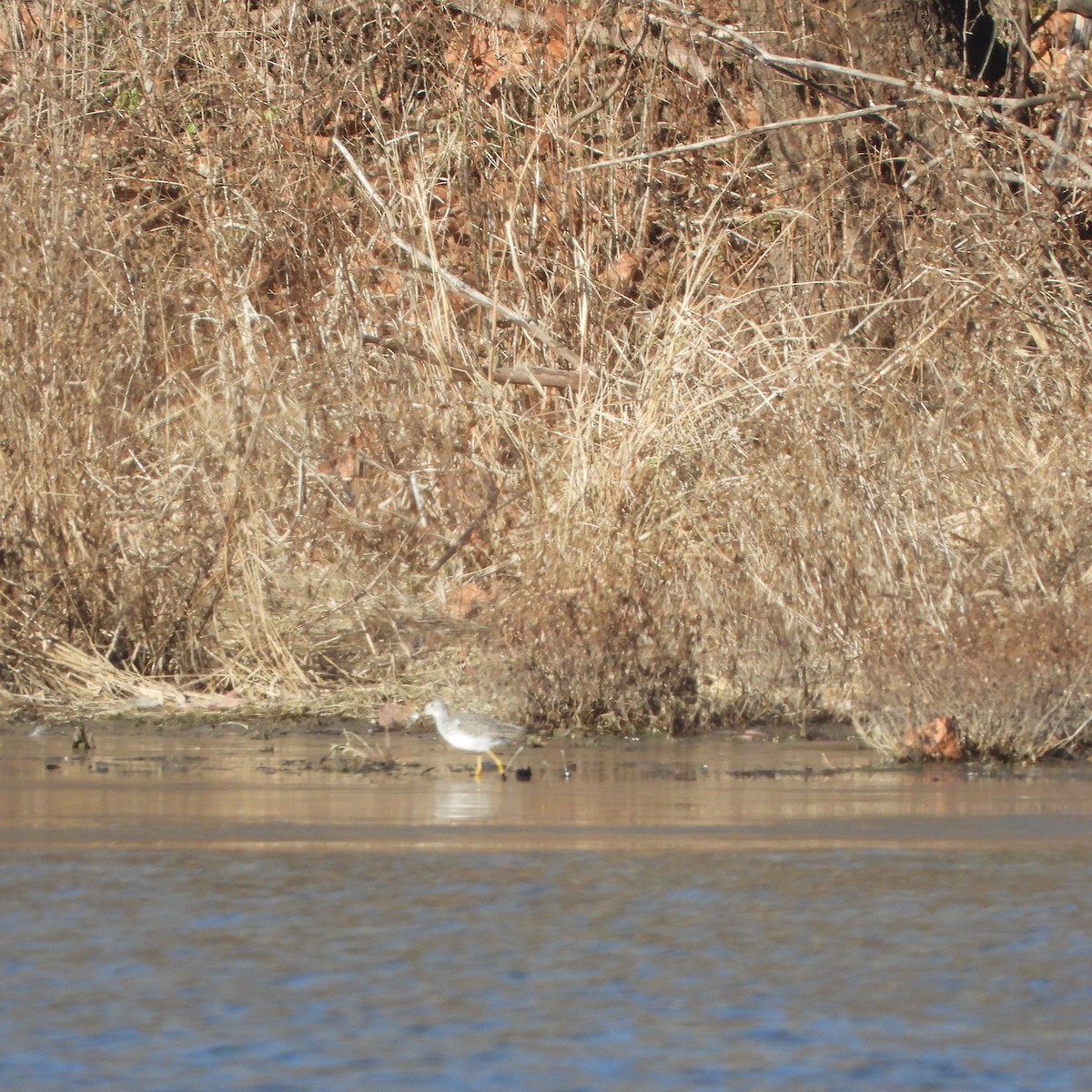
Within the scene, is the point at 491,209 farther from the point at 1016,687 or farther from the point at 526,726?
the point at 1016,687

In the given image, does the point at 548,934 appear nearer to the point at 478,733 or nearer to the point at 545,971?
the point at 545,971

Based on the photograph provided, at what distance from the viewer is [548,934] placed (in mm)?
4660

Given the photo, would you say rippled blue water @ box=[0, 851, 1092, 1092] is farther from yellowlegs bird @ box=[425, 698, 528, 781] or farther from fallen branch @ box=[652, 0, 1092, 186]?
fallen branch @ box=[652, 0, 1092, 186]

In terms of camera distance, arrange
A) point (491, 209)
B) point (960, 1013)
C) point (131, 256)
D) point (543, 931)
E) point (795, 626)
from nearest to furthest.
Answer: point (960, 1013) → point (543, 931) → point (795, 626) → point (131, 256) → point (491, 209)

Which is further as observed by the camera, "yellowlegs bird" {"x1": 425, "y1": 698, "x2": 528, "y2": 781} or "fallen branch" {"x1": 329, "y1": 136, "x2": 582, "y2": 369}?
"fallen branch" {"x1": 329, "y1": 136, "x2": 582, "y2": 369}

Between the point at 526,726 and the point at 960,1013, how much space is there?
16.4 feet

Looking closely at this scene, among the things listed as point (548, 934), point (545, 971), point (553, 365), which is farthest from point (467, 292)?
point (545, 971)

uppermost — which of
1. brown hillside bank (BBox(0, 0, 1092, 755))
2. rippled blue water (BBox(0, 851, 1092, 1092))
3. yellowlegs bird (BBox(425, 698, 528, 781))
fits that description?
brown hillside bank (BBox(0, 0, 1092, 755))

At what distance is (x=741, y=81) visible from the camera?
1478 centimetres

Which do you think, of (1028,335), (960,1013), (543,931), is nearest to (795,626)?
(1028,335)

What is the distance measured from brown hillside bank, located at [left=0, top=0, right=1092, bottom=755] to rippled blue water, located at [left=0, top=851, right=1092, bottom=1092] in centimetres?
266

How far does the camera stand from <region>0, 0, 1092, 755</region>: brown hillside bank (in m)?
8.95

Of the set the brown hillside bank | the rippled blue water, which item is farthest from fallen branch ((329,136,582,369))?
the rippled blue water

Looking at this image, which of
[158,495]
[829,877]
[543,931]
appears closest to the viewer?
[543,931]
